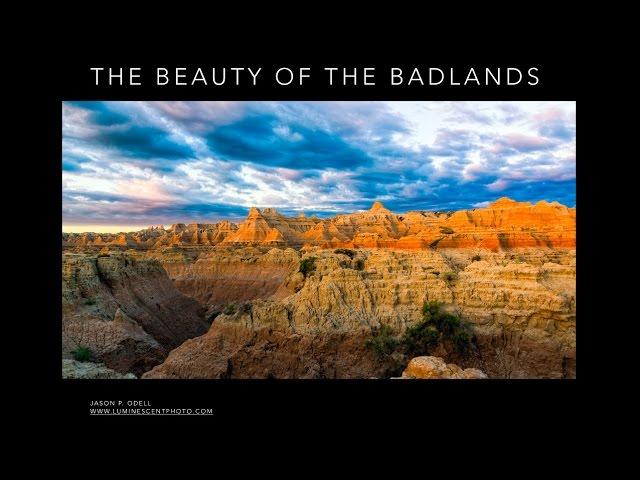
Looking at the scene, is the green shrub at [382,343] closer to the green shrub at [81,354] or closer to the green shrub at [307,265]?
the green shrub at [307,265]

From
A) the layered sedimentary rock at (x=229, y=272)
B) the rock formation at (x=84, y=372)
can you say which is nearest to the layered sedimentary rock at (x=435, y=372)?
the rock formation at (x=84, y=372)

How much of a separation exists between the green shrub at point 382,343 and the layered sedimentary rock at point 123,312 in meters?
8.64

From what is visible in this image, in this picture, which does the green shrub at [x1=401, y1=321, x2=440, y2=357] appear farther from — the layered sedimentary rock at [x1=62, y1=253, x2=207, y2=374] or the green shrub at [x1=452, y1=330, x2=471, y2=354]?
the layered sedimentary rock at [x1=62, y1=253, x2=207, y2=374]

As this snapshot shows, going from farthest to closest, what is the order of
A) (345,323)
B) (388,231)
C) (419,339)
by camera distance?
(388,231) → (345,323) → (419,339)

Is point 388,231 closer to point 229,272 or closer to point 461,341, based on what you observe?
point 229,272

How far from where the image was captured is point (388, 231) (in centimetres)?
5441

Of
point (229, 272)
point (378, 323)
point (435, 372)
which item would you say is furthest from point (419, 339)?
point (229, 272)

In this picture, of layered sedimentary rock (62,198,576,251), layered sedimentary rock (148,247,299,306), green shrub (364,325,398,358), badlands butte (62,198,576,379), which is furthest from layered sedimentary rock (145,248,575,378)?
layered sedimentary rock (62,198,576,251)

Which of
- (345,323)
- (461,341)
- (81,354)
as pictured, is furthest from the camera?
(345,323)

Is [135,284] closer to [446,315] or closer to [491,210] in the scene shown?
[446,315]

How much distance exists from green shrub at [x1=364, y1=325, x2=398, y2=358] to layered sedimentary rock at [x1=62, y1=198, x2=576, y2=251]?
22.1 metres

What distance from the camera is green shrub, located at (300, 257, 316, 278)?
1850cm

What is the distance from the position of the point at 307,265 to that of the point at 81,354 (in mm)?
10317

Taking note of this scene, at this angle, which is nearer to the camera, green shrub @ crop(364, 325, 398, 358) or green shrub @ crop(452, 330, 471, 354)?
green shrub @ crop(364, 325, 398, 358)
